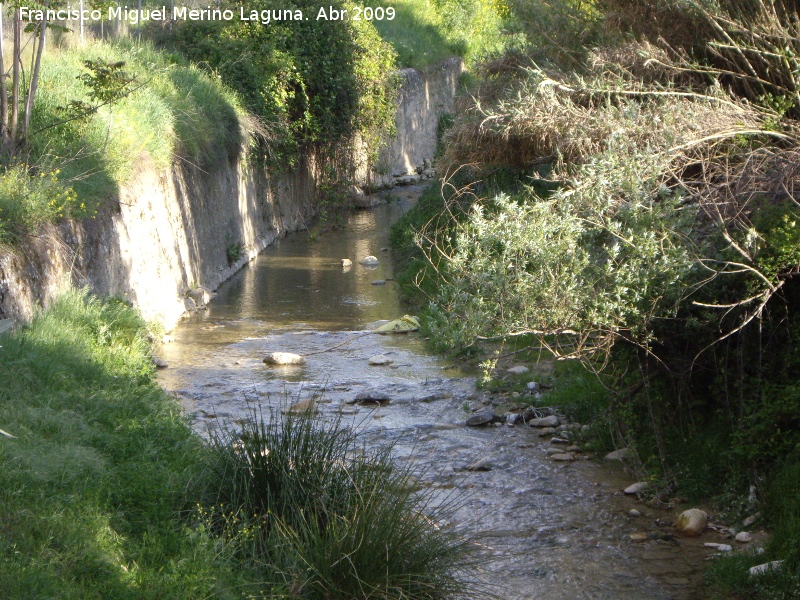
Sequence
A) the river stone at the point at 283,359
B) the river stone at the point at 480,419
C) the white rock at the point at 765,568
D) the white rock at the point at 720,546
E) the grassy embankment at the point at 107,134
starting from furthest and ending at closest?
the river stone at the point at 283,359 < the grassy embankment at the point at 107,134 < the river stone at the point at 480,419 < the white rock at the point at 720,546 < the white rock at the point at 765,568

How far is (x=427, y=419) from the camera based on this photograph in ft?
26.5

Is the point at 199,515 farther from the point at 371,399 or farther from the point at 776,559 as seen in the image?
the point at 371,399

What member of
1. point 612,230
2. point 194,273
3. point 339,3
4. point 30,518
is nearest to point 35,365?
point 30,518

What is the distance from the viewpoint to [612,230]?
5.38m

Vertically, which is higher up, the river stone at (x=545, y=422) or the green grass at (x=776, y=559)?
the river stone at (x=545, y=422)

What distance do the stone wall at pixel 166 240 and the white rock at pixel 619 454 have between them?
471cm

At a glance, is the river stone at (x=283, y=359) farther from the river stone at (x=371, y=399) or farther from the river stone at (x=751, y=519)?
the river stone at (x=751, y=519)

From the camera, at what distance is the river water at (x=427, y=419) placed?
5.48 meters

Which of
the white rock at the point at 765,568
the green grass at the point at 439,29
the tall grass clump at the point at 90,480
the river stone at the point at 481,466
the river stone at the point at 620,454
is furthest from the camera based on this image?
the green grass at the point at 439,29

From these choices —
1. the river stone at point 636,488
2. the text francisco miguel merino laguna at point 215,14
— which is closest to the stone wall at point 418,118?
the text francisco miguel merino laguna at point 215,14

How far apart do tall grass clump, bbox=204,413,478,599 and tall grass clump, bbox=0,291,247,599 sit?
229mm

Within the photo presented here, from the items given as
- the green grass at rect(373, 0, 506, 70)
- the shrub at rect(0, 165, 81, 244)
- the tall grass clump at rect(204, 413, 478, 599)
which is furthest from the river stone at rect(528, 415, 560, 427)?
the green grass at rect(373, 0, 506, 70)

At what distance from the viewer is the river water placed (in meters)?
5.48

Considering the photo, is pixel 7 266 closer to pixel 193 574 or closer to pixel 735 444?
pixel 193 574
